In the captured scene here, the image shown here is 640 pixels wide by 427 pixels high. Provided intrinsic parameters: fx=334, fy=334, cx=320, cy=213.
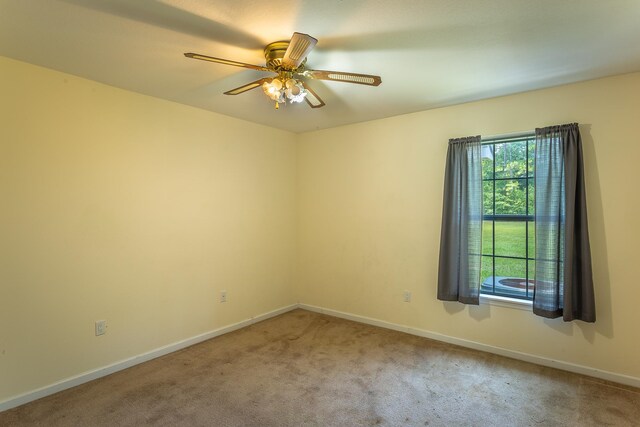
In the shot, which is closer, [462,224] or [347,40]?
[347,40]

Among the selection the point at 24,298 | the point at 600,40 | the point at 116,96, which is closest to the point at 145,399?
A: the point at 24,298

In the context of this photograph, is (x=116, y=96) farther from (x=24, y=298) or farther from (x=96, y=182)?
(x=24, y=298)

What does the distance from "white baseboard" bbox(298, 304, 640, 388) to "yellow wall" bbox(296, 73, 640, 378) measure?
4cm

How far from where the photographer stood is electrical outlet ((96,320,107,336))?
281 centimetres

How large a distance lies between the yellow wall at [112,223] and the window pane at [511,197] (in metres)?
2.72

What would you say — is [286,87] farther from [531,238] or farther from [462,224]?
[531,238]

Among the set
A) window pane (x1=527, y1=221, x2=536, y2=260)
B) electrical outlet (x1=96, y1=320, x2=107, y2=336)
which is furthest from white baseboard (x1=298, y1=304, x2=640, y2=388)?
electrical outlet (x1=96, y1=320, x2=107, y2=336)

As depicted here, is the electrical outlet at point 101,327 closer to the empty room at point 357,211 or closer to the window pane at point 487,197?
the empty room at point 357,211

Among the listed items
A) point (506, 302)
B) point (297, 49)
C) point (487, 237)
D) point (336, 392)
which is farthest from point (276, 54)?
point (506, 302)

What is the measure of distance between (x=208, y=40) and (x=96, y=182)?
5.29 ft

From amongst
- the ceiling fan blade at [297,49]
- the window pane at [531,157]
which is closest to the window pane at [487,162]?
the window pane at [531,157]

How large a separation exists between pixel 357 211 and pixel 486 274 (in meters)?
1.60

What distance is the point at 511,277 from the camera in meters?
3.34

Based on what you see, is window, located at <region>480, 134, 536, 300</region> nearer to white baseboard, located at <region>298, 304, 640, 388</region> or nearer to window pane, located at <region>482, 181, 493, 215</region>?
window pane, located at <region>482, 181, 493, 215</region>
